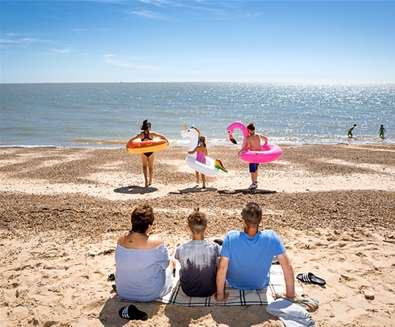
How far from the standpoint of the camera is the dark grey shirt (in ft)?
13.7

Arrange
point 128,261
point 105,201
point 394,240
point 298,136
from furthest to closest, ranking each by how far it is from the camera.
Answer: point 298,136, point 105,201, point 394,240, point 128,261

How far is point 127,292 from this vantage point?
4.33 m

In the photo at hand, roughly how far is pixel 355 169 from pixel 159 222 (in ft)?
33.5

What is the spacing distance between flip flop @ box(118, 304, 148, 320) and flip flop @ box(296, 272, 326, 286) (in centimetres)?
216

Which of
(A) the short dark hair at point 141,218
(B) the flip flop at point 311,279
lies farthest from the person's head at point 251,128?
(A) the short dark hair at point 141,218

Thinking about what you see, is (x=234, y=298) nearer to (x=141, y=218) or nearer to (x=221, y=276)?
(x=221, y=276)

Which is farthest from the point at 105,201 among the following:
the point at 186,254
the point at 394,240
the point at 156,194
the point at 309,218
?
the point at 394,240

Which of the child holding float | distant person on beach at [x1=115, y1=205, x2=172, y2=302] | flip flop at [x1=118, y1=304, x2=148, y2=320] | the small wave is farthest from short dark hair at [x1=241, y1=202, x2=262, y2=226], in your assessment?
the small wave

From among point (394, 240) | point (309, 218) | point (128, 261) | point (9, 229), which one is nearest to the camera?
point (128, 261)

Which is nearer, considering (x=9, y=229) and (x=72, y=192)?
(x=9, y=229)

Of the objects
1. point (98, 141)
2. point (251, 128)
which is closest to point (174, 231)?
point (251, 128)

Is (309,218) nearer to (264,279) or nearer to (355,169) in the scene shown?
(264,279)

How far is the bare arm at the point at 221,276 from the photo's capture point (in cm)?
412

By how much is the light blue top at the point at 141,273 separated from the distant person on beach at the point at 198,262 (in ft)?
0.81
